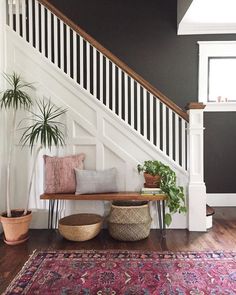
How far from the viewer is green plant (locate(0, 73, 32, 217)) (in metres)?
2.97

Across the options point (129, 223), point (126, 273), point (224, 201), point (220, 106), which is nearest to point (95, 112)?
point (129, 223)

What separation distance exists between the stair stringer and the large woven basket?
1.36 ft

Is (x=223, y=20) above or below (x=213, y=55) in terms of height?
above

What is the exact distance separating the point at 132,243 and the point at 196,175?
1.08 metres

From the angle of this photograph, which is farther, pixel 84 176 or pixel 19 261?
pixel 84 176

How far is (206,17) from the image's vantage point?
3996 millimetres

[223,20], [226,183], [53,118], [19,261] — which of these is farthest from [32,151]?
[223,20]

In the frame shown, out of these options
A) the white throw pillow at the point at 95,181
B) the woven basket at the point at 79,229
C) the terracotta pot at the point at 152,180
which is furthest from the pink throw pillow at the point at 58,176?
the terracotta pot at the point at 152,180

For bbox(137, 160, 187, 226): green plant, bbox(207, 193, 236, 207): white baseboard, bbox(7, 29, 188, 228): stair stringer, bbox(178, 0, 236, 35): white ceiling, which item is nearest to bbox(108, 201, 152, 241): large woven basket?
bbox(137, 160, 187, 226): green plant

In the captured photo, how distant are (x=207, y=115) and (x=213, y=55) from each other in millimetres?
916

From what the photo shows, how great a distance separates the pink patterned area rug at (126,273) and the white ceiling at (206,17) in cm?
286

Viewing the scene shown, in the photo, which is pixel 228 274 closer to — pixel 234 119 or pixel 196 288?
pixel 196 288

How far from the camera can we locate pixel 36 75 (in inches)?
131

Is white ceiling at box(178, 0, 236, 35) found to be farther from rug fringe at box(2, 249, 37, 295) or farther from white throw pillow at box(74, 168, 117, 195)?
rug fringe at box(2, 249, 37, 295)
